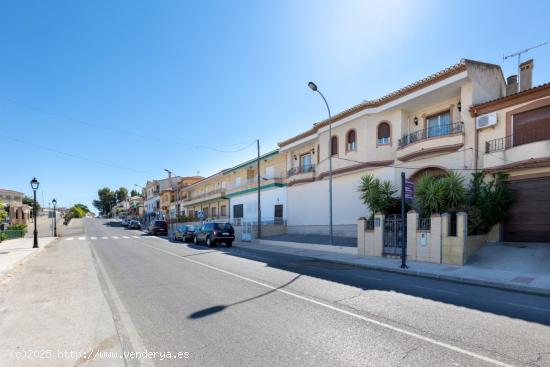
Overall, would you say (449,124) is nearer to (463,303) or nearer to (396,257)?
(396,257)

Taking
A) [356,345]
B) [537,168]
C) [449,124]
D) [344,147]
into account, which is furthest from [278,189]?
[356,345]

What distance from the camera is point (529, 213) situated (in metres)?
13.9

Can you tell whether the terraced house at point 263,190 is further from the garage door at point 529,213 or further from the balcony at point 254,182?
the garage door at point 529,213

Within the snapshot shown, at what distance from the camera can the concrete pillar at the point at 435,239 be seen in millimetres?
13023

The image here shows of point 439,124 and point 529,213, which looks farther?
point 439,124

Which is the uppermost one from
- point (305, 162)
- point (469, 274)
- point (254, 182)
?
point (305, 162)

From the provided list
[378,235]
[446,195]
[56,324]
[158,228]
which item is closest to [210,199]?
[158,228]

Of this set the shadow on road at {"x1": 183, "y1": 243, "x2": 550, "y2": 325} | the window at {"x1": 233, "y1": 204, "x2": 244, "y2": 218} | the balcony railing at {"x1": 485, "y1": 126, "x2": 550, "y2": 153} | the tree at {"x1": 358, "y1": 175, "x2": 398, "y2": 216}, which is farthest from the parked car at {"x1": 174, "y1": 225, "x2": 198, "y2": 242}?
the balcony railing at {"x1": 485, "y1": 126, "x2": 550, "y2": 153}

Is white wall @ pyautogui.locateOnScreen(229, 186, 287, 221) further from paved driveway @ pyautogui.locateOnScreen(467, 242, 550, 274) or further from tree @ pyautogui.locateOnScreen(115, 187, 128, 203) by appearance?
tree @ pyautogui.locateOnScreen(115, 187, 128, 203)

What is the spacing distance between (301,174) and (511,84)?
15.5 meters

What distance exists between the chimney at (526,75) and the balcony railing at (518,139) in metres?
4.74

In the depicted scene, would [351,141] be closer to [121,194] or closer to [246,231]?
[246,231]

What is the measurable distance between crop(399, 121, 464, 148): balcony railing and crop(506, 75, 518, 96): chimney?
4.34m

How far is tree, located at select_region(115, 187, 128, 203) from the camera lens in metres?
138
